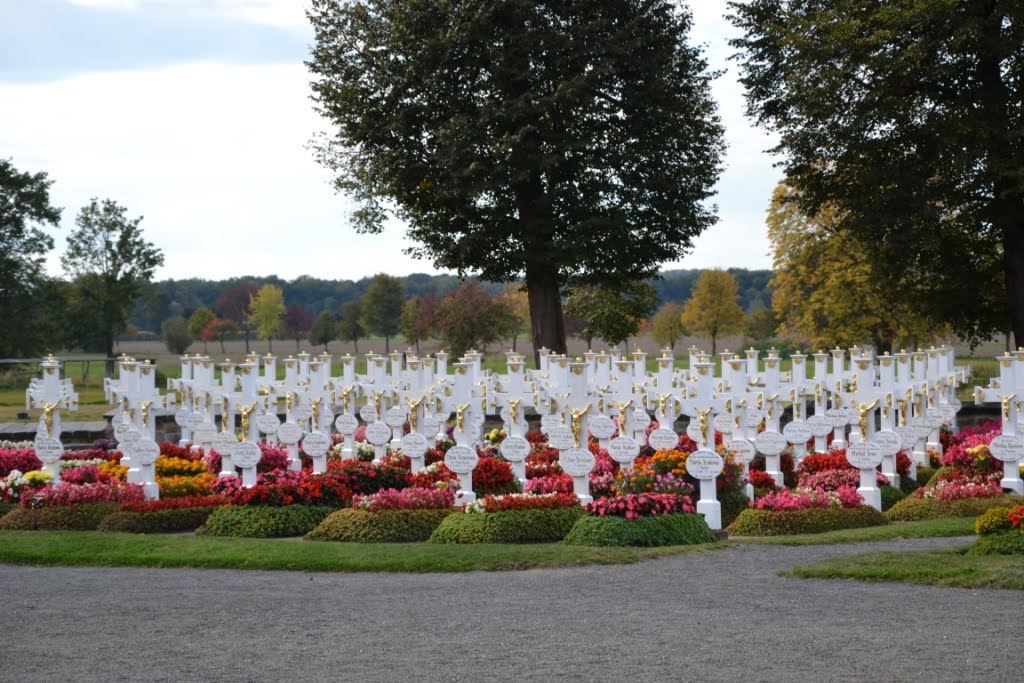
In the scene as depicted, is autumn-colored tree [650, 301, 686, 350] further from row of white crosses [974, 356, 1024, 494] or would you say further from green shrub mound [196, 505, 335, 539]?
green shrub mound [196, 505, 335, 539]

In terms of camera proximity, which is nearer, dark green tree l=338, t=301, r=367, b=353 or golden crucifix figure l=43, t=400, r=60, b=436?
golden crucifix figure l=43, t=400, r=60, b=436

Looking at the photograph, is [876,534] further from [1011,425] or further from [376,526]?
[376,526]

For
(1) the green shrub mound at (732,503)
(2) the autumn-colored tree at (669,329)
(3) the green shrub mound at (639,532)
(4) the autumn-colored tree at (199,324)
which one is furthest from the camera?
(4) the autumn-colored tree at (199,324)

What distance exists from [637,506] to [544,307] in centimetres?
2190

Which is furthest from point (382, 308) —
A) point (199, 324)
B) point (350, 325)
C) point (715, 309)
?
point (715, 309)

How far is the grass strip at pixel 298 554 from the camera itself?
12297 millimetres

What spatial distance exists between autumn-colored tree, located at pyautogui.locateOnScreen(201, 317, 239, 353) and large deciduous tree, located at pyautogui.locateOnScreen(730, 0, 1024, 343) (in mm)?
47459

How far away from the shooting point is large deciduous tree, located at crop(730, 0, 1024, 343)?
2998 cm

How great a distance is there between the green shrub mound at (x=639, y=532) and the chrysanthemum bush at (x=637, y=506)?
0.54 feet

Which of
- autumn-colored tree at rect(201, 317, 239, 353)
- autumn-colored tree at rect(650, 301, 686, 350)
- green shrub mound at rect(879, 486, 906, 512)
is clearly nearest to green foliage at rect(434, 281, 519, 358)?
autumn-colored tree at rect(650, 301, 686, 350)

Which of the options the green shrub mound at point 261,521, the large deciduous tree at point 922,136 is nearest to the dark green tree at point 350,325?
the large deciduous tree at point 922,136

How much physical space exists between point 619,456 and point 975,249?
69.1 feet

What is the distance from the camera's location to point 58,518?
1555 centimetres

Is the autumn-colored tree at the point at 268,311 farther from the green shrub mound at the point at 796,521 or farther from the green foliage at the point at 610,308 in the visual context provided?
the green shrub mound at the point at 796,521
